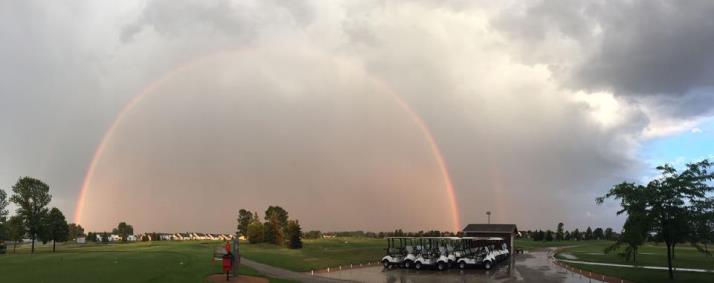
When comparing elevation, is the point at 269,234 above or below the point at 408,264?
above

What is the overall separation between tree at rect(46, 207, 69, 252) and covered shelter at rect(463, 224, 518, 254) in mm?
74490

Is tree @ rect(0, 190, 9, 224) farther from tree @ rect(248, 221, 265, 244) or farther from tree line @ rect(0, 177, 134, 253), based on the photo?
tree @ rect(248, 221, 265, 244)

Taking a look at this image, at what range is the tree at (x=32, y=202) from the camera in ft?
317

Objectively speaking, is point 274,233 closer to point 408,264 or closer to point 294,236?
point 294,236

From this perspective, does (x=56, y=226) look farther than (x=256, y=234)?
No

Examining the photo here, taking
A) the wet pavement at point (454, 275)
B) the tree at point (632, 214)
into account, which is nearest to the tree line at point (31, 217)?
the wet pavement at point (454, 275)

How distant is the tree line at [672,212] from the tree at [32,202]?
96167mm

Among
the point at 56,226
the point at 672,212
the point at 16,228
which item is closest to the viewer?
the point at 672,212

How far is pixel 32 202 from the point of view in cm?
9800

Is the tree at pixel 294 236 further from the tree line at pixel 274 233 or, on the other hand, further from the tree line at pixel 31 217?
the tree line at pixel 31 217

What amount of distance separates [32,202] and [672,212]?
101474mm

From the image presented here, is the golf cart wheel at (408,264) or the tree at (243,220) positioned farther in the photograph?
the tree at (243,220)

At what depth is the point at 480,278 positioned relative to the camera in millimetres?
42375

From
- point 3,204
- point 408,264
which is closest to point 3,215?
point 3,204
